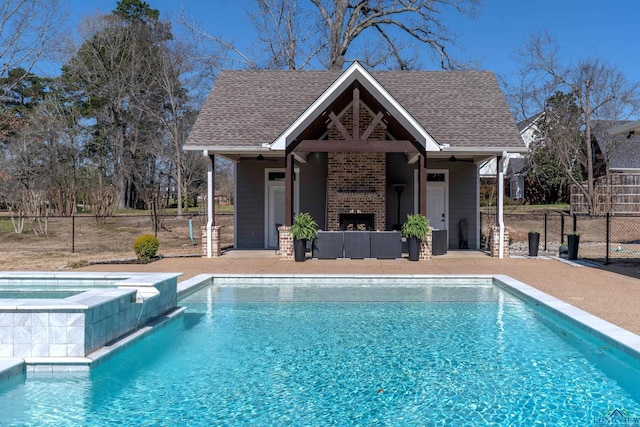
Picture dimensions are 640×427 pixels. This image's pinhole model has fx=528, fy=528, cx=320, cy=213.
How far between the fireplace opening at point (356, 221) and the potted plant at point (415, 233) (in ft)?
6.85

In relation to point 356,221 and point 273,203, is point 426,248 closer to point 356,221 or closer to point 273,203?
point 356,221

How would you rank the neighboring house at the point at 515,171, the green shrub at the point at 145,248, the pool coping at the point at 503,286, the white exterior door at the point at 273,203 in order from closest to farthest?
the pool coping at the point at 503,286, the green shrub at the point at 145,248, the white exterior door at the point at 273,203, the neighboring house at the point at 515,171

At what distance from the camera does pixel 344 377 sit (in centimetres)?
537

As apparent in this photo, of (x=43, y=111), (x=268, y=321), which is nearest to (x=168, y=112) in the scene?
(x=43, y=111)

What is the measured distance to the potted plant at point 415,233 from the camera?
13.8 meters

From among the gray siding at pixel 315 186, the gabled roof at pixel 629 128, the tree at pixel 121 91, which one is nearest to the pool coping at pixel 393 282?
the gabled roof at pixel 629 128

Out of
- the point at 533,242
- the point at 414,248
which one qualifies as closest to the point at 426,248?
the point at 414,248

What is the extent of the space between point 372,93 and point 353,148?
149 cm

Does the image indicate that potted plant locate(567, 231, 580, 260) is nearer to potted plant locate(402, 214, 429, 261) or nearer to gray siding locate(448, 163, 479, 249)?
gray siding locate(448, 163, 479, 249)

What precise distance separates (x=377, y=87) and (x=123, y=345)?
9.57 metres

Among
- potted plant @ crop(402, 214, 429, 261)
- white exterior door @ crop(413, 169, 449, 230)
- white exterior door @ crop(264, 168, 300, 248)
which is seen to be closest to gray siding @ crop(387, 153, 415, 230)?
white exterior door @ crop(413, 169, 449, 230)

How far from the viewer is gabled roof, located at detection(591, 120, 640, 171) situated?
33.5 meters

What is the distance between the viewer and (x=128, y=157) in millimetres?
37625

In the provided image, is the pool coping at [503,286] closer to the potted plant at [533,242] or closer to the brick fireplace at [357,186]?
the potted plant at [533,242]
